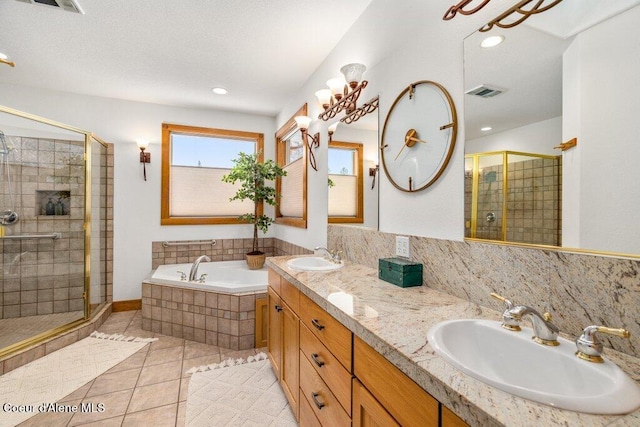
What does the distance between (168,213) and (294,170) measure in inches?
66.7

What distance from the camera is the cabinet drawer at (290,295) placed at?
157 cm

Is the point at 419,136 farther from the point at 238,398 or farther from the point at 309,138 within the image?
the point at 238,398

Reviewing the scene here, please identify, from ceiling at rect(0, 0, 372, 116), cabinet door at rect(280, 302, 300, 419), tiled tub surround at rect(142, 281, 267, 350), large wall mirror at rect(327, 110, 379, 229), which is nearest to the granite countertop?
cabinet door at rect(280, 302, 300, 419)

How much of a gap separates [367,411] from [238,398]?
136 centimetres

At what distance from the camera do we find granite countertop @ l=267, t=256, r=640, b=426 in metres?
0.52

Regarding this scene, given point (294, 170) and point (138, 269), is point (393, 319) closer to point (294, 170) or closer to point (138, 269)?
point (294, 170)

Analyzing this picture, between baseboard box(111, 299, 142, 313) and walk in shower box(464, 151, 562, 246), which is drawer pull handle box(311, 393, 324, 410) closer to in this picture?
walk in shower box(464, 151, 562, 246)

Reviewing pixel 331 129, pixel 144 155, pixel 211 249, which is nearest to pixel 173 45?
pixel 331 129

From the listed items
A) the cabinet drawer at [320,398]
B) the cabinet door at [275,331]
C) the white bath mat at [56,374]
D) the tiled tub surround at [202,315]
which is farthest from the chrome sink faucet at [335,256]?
the white bath mat at [56,374]

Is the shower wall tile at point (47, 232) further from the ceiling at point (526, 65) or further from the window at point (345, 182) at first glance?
the ceiling at point (526, 65)

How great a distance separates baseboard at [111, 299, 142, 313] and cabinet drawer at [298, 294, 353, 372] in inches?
117

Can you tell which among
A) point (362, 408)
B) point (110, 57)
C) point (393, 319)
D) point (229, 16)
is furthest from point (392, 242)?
point (110, 57)

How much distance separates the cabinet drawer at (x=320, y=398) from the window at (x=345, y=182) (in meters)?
1.00

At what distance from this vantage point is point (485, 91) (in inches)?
46.1
